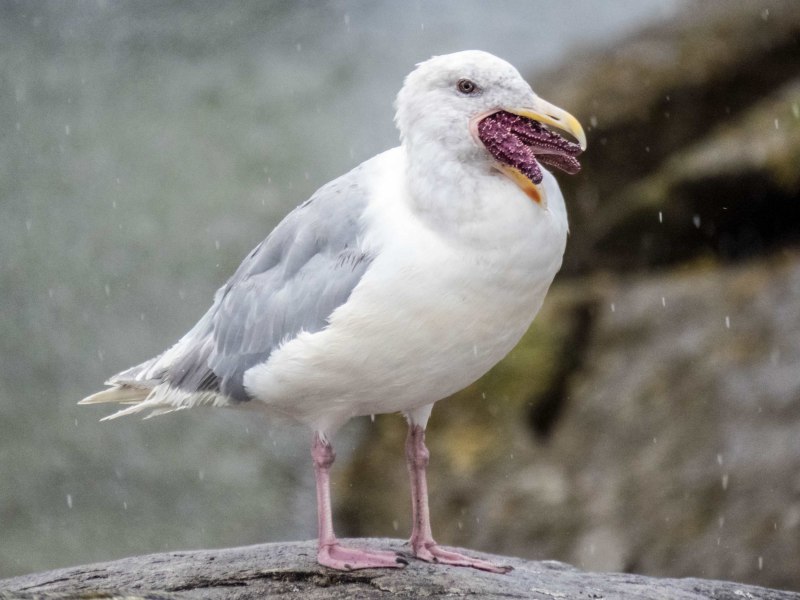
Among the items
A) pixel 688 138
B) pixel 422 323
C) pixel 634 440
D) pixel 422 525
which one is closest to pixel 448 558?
pixel 422 525

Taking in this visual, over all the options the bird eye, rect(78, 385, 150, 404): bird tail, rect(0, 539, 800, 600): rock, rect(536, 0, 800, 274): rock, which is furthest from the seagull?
rect(536, 0, 800, 274): rock

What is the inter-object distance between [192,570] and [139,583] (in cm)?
20

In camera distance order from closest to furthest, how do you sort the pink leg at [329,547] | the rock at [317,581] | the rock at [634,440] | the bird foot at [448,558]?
the rock at [317,581] → the pink leg at [329,547] → the bird foot at [448,558] → the rock at [634,440]

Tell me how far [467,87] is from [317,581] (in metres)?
1.82

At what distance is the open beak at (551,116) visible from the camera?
411 cm

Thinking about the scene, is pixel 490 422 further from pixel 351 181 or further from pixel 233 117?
pixel 233 117

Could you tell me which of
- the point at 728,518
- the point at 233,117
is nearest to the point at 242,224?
the point at 233,117

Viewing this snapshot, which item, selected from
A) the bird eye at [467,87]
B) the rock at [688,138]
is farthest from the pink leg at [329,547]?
the rock at [688,138]

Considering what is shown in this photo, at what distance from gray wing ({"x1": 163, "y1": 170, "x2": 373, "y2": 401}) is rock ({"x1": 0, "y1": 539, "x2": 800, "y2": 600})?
2.16ft

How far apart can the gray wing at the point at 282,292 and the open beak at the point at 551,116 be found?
67 cm

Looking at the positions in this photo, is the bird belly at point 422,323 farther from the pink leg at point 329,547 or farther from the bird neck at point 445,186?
the pink leg at point 329,547

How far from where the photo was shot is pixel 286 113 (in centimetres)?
1459

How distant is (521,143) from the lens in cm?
421

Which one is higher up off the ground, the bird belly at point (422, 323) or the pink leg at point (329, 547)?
the bird belly at point (422, 323)
